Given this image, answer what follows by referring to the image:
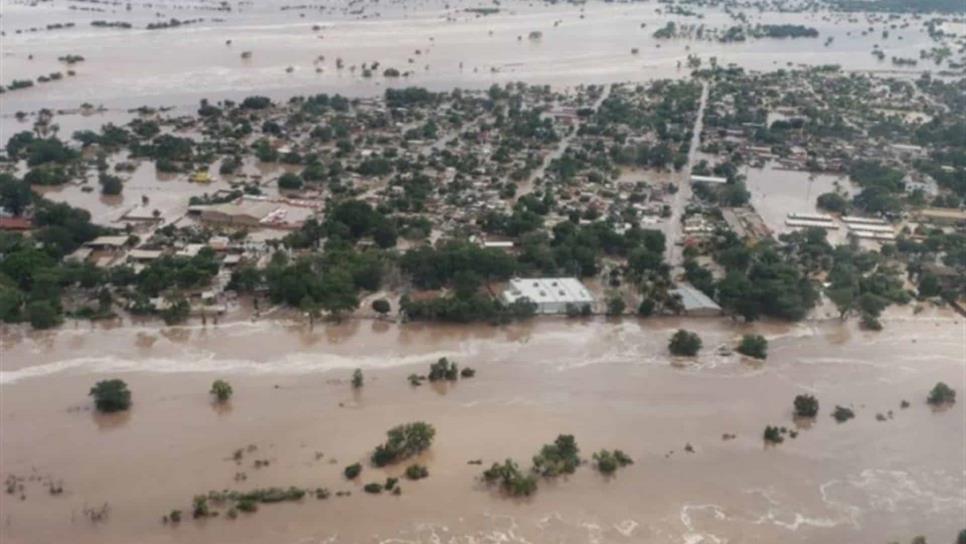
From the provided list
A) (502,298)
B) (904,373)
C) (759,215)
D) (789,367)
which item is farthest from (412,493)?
(759,215)

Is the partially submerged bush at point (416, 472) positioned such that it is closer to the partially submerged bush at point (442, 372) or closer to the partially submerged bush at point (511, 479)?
the partially submerged bush at point (511, 479)

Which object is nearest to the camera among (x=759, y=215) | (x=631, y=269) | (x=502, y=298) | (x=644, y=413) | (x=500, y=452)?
(x=500, y=452)

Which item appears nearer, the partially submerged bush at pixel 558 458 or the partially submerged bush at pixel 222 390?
the partially submerged bush at pixel 558 458

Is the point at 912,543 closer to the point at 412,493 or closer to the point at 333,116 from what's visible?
the point at 412,493

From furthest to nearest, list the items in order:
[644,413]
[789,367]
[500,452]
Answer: [789,367] < [644,413] < [500,452]

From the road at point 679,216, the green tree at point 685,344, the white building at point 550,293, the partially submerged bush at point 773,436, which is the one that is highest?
the road at point 679,216

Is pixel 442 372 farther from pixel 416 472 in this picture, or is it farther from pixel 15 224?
pixel 15 224

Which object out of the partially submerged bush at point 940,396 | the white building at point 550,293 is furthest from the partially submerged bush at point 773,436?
the white building at point 550,293

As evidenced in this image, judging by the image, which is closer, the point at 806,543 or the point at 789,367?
the point at 806,543
